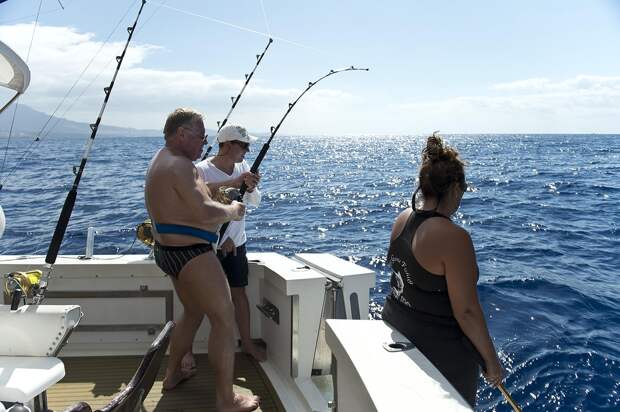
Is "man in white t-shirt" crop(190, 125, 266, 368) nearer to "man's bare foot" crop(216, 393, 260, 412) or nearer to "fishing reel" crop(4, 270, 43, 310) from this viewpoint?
"man's bare foot" crop(216, 393, 260, 412)

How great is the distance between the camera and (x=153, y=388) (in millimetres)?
2900

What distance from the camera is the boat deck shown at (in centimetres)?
273

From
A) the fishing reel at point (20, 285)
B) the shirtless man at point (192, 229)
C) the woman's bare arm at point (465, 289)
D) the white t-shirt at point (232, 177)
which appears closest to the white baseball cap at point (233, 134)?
the white t-shirt at point (232, 177)

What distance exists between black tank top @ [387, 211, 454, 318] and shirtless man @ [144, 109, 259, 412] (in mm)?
903

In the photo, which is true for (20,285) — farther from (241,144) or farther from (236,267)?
(241,144)

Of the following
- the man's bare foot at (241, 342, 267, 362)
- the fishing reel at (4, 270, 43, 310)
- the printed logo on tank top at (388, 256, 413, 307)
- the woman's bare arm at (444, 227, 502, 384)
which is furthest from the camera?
the man's bare foot at (241, 342, 267, 362)

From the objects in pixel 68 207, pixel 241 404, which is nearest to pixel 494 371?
pixel 241 404

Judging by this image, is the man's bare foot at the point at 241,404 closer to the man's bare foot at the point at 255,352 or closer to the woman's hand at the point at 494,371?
the man's bare foot at the point at 255,352

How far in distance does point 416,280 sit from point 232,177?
1.60 meters

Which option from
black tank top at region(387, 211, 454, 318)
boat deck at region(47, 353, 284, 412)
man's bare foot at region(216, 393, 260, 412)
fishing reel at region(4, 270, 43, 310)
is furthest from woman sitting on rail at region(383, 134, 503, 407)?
fishing reel at region(4, 270, 43, 310)

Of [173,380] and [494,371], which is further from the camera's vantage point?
[173,380]

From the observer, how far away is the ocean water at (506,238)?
4.48m

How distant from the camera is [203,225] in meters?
2.42

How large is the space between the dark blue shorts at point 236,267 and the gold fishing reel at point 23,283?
958 mm
